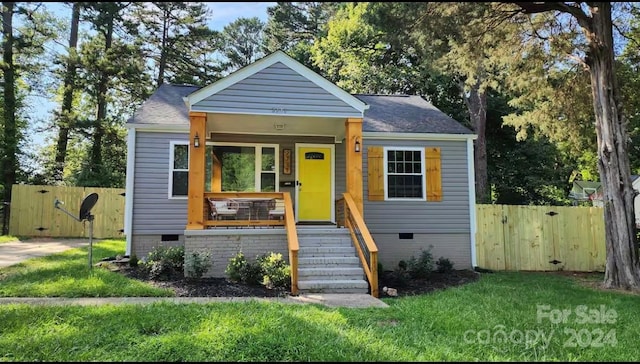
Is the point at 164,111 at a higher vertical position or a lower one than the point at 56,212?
higher

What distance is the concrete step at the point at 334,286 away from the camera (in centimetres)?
681

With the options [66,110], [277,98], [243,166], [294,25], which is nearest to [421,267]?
[277,98]

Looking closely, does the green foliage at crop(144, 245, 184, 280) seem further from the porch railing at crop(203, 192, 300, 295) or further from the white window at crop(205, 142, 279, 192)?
the white window at crop(205, 142, 279, 192)

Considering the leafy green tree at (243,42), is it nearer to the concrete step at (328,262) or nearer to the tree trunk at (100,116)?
the tree trunk at (100,116)

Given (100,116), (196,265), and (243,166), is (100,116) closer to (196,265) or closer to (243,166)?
(243,166)

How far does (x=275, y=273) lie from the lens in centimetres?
702

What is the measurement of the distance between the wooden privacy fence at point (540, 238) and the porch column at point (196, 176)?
6.77m

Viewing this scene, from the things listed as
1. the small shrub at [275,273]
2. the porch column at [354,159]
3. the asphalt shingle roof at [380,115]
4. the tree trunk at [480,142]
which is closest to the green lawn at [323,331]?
the small shrub at [275,273]

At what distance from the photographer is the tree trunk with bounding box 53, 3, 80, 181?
58.7 ft

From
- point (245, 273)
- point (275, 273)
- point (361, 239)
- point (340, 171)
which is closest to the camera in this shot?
point (275, 273)

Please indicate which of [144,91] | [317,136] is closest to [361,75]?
[317,136]

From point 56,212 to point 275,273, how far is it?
11.8 metres

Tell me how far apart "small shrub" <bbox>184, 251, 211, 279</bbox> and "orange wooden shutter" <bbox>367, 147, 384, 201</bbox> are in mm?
4288

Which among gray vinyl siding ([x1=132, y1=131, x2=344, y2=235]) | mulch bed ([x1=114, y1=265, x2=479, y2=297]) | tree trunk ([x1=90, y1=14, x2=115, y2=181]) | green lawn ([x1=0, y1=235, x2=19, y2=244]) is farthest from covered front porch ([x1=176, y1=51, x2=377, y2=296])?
tree trunk ([x1=90, y1=14, x2=115, y2=181])
